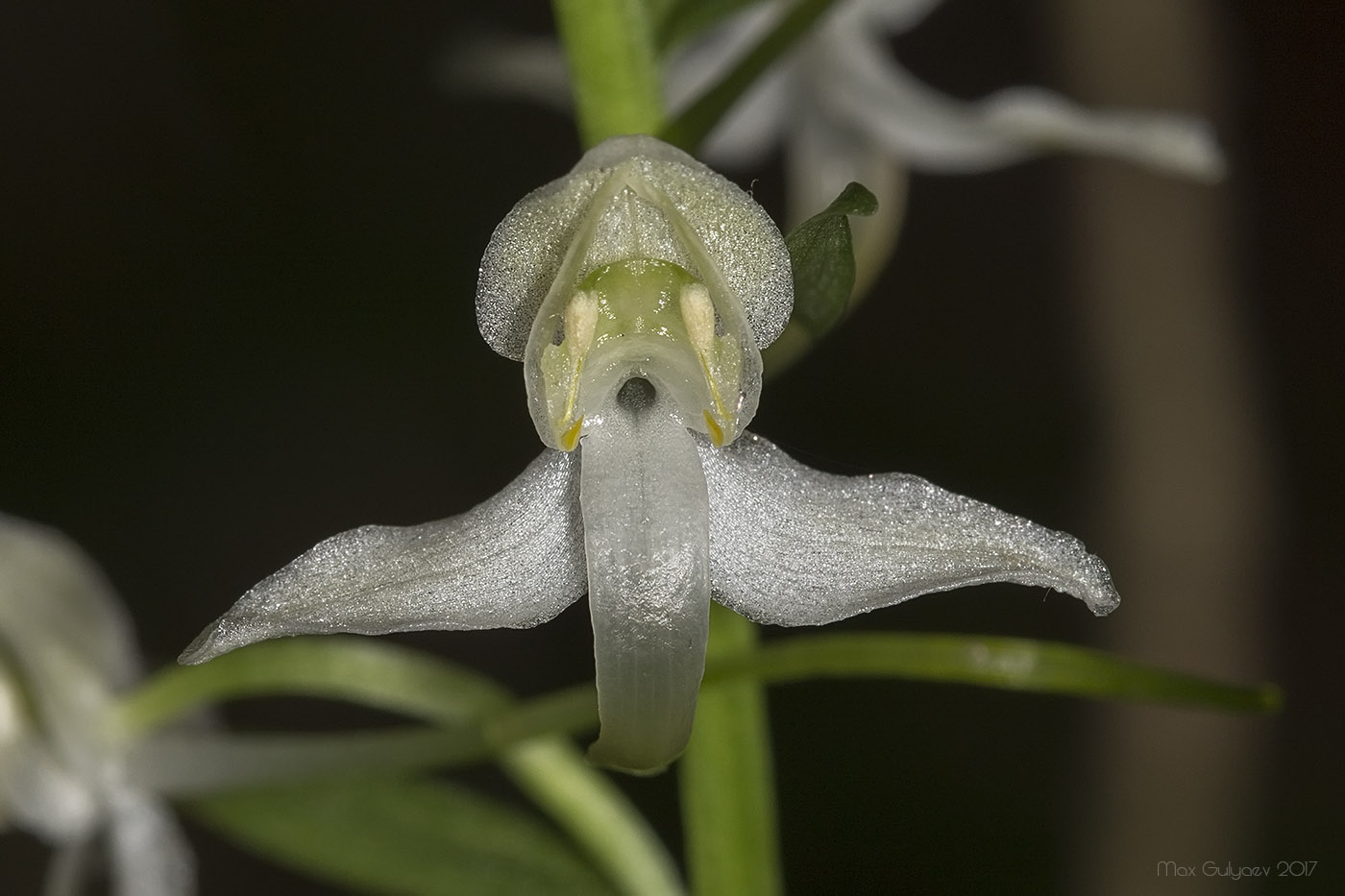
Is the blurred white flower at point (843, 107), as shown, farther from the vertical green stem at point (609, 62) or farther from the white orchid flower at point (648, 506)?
the white orchid flower at point (648, 506)

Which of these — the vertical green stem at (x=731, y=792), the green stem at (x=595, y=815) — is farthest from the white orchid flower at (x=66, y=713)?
the vertical green stem at (x=731, y=792)

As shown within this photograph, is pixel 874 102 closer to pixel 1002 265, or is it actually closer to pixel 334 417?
pixel 334 417

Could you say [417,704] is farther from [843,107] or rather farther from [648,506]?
[843,107]

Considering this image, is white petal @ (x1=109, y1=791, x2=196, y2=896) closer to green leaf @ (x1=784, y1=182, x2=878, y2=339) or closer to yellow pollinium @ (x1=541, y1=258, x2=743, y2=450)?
yellow pollinium @ (x1=541, y1=258, x2=743, y2=450)

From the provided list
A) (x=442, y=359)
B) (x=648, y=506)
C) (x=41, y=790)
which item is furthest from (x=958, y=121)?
(x=442, y=359)

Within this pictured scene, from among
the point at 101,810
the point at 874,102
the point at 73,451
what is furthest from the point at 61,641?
the point at 73,451

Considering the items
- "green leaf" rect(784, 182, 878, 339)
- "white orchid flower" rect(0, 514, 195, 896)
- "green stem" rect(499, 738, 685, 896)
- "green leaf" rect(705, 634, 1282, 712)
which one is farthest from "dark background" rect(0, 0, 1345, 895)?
"green leaf" rect(784, 182, 878, 339)
